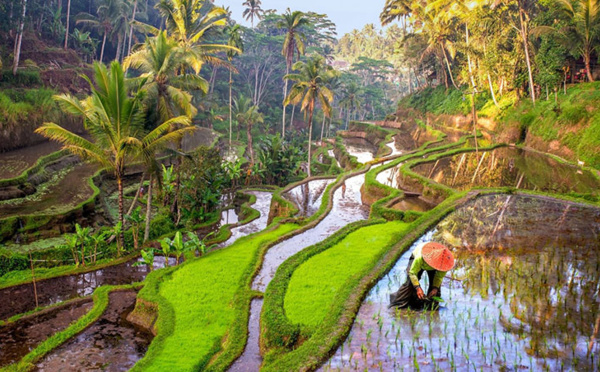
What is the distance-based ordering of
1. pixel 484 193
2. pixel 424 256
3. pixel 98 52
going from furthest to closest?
1. pixel 98 52
2. pixel 484 193
3. pixel 424 256

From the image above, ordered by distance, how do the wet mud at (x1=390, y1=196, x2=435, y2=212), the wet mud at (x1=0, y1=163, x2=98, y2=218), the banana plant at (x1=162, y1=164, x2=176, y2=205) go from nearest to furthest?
the wet mud at (x1=390, y1=196, x2=435, y2=212) → the wet mud at (x1=0, y1=163, x2=98, y2=218) → the banana plant at (x1=162, y1=164, x2=176, y2=205)

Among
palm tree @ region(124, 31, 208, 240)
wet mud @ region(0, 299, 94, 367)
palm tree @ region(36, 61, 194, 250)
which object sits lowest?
wet mud @ region(0, 299, 94, 367)

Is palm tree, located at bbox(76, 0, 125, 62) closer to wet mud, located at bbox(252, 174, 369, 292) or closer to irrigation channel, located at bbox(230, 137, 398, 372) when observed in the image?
irrigation channel, located at bbox(230, 137, 398, 372)

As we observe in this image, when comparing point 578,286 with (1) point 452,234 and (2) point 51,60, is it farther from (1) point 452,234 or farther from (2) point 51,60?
(2) point 51,60

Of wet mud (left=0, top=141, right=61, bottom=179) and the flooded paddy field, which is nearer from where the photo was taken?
the flooded paddy field

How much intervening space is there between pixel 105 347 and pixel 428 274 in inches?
275

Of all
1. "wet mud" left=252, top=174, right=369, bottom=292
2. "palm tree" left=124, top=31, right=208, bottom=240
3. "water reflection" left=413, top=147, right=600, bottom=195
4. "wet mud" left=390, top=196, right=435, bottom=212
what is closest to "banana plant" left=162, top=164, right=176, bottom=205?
"palm tree" left=124, top=31, right=208, bottom=240

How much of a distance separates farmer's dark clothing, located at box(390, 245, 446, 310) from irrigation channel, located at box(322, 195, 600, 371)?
19 cm

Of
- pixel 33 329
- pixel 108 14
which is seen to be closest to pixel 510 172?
pixel 33 329

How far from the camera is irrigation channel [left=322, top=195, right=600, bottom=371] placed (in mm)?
6707

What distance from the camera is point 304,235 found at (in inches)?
608

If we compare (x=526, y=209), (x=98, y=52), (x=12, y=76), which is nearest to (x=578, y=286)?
(x=526, y=209)

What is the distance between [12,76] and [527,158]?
3519 cm

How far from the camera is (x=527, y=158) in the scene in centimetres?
2531
